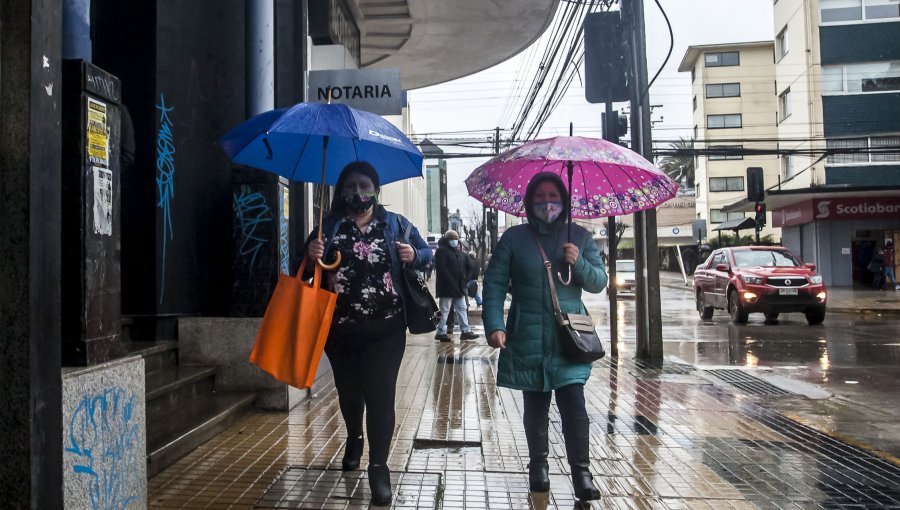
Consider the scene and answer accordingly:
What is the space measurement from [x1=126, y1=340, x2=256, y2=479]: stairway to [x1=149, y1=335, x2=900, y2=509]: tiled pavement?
0.10m

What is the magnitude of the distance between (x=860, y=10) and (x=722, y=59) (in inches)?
788

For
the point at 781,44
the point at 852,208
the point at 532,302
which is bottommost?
the point at 532,302

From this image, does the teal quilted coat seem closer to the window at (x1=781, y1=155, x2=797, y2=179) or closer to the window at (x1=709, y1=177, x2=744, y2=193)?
the window at (x1=781, y1=155, x2=797, y2=179)

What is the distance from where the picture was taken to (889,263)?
2903cm

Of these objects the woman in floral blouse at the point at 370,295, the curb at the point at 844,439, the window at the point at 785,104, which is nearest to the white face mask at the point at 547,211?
the woman in floral blouse at the point at 370,295

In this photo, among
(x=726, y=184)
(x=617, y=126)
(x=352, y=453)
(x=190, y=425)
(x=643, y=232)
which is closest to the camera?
(x=352, y=453)

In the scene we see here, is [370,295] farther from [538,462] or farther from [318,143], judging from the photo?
[538,462]

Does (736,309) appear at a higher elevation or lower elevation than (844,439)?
higher

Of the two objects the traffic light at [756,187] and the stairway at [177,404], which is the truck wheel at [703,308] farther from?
the stairway at [177,404]

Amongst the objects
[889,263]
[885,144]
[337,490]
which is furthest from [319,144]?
[885,144]

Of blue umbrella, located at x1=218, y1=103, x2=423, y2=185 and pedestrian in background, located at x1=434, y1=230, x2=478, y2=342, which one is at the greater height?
blue umbrella, located at x1=218, y1=103, x2=423, y2=185

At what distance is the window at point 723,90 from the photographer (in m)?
49.5

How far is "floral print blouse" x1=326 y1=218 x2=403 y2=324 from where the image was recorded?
12.7ft

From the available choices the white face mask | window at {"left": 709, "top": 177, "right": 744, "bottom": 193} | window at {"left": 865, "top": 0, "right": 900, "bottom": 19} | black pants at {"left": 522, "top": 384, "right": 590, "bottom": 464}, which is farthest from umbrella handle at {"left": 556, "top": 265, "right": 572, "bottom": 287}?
window at {"left": 709, "top": 177, "right": 744, "bottom": 193}
